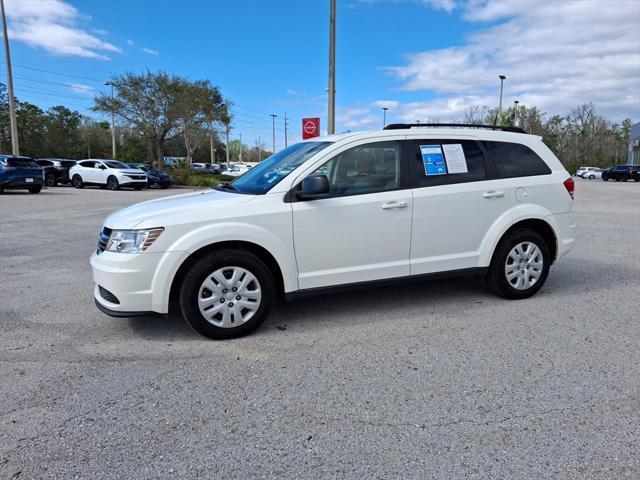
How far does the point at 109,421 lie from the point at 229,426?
0.72 meters

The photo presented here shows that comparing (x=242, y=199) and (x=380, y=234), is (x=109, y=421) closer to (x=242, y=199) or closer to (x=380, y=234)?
(x=242, y=199)

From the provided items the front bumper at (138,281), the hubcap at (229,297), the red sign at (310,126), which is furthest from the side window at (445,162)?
the red sign at (310,126)

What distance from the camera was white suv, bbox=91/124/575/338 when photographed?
4.00 metres

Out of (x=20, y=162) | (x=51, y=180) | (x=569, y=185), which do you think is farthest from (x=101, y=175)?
(x=569, y=185)

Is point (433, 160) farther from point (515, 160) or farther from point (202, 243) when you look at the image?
point (202, 243)

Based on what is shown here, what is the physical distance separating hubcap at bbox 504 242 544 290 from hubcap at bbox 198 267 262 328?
8.91 ft

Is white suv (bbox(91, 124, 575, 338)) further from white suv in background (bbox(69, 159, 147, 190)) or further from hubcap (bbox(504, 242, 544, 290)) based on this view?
white suv in background (bbox(69, 159, 147, 190))

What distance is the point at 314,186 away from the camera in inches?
163

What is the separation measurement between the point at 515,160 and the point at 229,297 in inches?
131

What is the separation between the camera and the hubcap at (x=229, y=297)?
160 inches

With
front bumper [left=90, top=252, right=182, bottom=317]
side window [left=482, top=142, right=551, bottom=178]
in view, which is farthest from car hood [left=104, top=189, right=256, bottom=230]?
side window [left=482, top=142, right=551, bottom=178]

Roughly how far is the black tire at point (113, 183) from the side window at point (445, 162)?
23658 mm

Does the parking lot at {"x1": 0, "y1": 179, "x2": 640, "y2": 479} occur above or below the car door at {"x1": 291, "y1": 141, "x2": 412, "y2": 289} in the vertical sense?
below

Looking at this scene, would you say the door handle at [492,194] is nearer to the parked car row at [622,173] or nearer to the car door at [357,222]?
the car door at [357,222]
